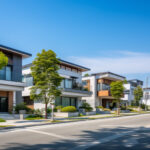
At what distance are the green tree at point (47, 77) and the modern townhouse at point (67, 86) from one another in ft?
34.4

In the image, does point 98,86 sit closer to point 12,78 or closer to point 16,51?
point 12,78

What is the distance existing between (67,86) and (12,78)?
12280 millimetres

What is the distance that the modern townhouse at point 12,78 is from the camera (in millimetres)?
26722

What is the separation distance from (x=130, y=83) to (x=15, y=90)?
4705cm

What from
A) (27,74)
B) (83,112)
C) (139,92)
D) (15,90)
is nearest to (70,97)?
(83,112)

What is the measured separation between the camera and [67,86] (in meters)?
37.8

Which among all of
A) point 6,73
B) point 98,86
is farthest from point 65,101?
point 6,73

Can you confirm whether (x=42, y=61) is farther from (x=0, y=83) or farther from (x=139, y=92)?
(x=139, y=92)

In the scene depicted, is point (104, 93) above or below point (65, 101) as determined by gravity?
above

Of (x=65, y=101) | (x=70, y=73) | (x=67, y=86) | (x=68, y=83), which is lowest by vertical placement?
(x=65, y=101)

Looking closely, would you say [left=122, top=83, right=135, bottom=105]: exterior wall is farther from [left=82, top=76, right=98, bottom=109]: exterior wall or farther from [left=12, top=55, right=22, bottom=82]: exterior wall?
Result: [left=12, top=55, right=22, bottom=82]: exterior wall

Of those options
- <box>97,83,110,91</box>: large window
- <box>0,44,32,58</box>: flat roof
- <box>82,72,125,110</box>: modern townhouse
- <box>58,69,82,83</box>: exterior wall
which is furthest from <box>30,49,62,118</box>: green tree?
<box>97,83,110,91</box>: large window

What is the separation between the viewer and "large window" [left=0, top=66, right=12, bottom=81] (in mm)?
26767

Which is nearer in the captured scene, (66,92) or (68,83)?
(66,92)
